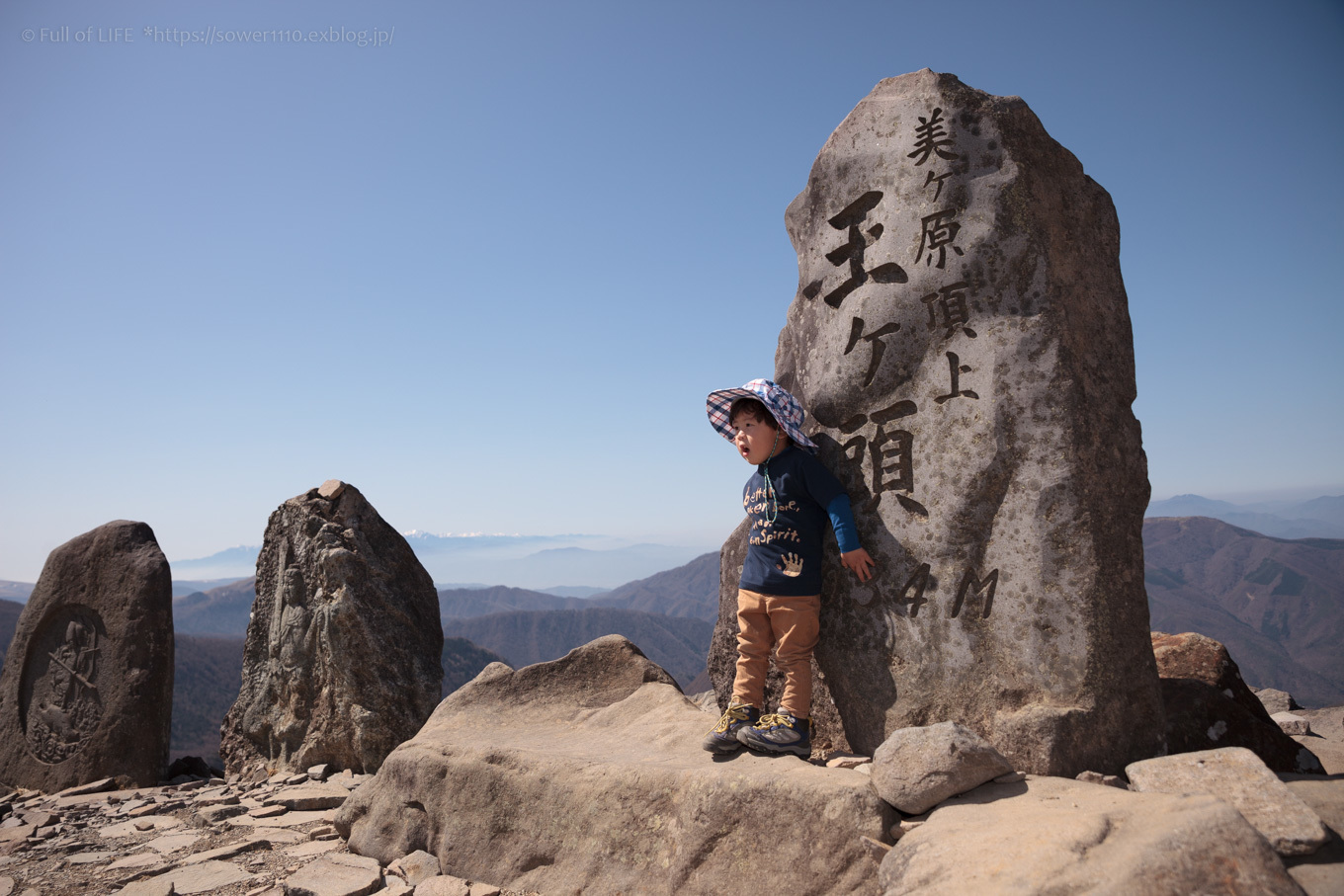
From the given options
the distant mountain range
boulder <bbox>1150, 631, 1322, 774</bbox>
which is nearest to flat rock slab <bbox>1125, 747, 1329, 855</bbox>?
boulder <bbox>1150, 631, 1322, 774</bbox>

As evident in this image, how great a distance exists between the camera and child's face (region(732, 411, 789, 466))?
4.30 m

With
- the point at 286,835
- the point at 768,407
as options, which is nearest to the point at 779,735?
the point at 768,407

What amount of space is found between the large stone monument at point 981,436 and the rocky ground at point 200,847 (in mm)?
2547

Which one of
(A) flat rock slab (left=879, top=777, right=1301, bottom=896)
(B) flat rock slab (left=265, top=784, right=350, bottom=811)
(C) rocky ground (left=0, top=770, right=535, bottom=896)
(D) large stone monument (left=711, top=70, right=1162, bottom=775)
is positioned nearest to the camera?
(A) flat rock slab (left=879, top=777, right=1301, bottom=896)

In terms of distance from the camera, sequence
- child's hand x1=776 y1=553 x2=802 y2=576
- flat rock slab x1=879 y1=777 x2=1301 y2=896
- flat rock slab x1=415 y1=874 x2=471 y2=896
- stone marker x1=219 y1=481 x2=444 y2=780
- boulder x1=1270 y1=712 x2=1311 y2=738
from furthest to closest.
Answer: stone marker x1=219 y1=481 x2=444 y2=780 < boulder x1=1270 y1=712 x2=1311 y2=738 < child's hand x1=776 y1=553 x2=802 y2=576 < flat rock slab x1=415 y1=874 x2=471 y2=896 < flat rock slab x1=879 y1=777 x2=1301 y2=896

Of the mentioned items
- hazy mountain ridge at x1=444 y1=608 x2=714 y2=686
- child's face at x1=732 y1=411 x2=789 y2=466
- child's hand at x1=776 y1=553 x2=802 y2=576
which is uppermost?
child's face at x1=732 y1=411 x2=789 y2=466

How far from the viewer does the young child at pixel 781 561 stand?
13.1 ft

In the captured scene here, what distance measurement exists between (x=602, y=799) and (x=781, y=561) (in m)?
1.50

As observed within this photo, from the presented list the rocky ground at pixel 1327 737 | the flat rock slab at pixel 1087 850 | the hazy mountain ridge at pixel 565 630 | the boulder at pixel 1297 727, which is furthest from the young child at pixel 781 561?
the hazy mountain ridge at pixel 565 630

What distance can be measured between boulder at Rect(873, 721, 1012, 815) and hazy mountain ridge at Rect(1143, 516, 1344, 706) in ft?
73.5

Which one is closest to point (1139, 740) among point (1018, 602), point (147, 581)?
point (1018, 602)

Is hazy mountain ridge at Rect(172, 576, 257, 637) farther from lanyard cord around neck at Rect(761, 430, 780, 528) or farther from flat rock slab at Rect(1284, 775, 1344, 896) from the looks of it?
flat rock slab at Rect(1284, 775, 1344, 896)

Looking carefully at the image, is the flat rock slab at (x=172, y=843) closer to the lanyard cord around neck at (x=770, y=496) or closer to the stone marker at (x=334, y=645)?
the stone marker at (x=334, y=645)

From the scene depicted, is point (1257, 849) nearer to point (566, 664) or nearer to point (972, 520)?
point (972, 520)
